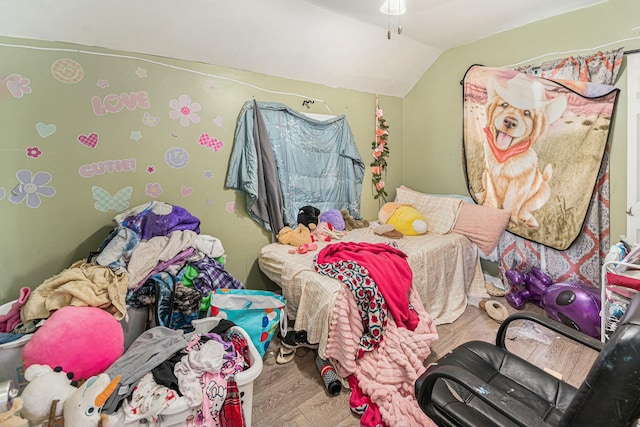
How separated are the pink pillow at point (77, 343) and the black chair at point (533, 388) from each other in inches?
56.4

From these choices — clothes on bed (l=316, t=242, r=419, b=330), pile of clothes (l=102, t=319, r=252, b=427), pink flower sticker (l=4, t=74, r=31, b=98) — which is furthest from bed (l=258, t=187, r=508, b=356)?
pink flower sticker (l=4, t=74, r=31, b=98)

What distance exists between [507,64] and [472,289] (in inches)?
86.9

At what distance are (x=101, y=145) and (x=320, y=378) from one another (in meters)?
2.10

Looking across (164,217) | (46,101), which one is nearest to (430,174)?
(164,217)

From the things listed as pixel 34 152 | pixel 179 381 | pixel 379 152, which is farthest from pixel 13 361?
pixel 379 152

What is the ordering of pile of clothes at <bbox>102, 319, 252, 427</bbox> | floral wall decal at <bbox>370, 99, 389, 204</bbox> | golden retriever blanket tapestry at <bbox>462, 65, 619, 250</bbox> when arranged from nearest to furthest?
pile of clothes at <bbox>102, 319, 252, 427</bbox>, golden retriever blanket tapestry at <bbox>462, 65, 619, 250</bbox>, floral wall decal at <bbox>370, 99, 389, 204</bbox>

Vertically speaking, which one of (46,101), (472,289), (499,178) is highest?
(46,101)

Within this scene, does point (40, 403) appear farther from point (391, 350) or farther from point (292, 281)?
point (391, 350)

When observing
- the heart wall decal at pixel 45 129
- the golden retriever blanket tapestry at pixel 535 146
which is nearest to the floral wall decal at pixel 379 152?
the golden retriever blanket tapestry at pixel 535 146

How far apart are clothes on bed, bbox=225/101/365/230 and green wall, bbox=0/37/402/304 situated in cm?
11

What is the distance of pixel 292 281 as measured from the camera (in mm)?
2176

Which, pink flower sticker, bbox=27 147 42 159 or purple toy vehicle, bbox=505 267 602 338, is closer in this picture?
pink flower sticker, bbox=27 147 42 159

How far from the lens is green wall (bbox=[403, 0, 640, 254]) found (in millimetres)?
2326

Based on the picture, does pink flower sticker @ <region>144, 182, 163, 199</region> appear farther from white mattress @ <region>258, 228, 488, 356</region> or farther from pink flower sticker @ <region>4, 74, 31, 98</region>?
white mattress @ <region>258, 228, 488, 356</region>
